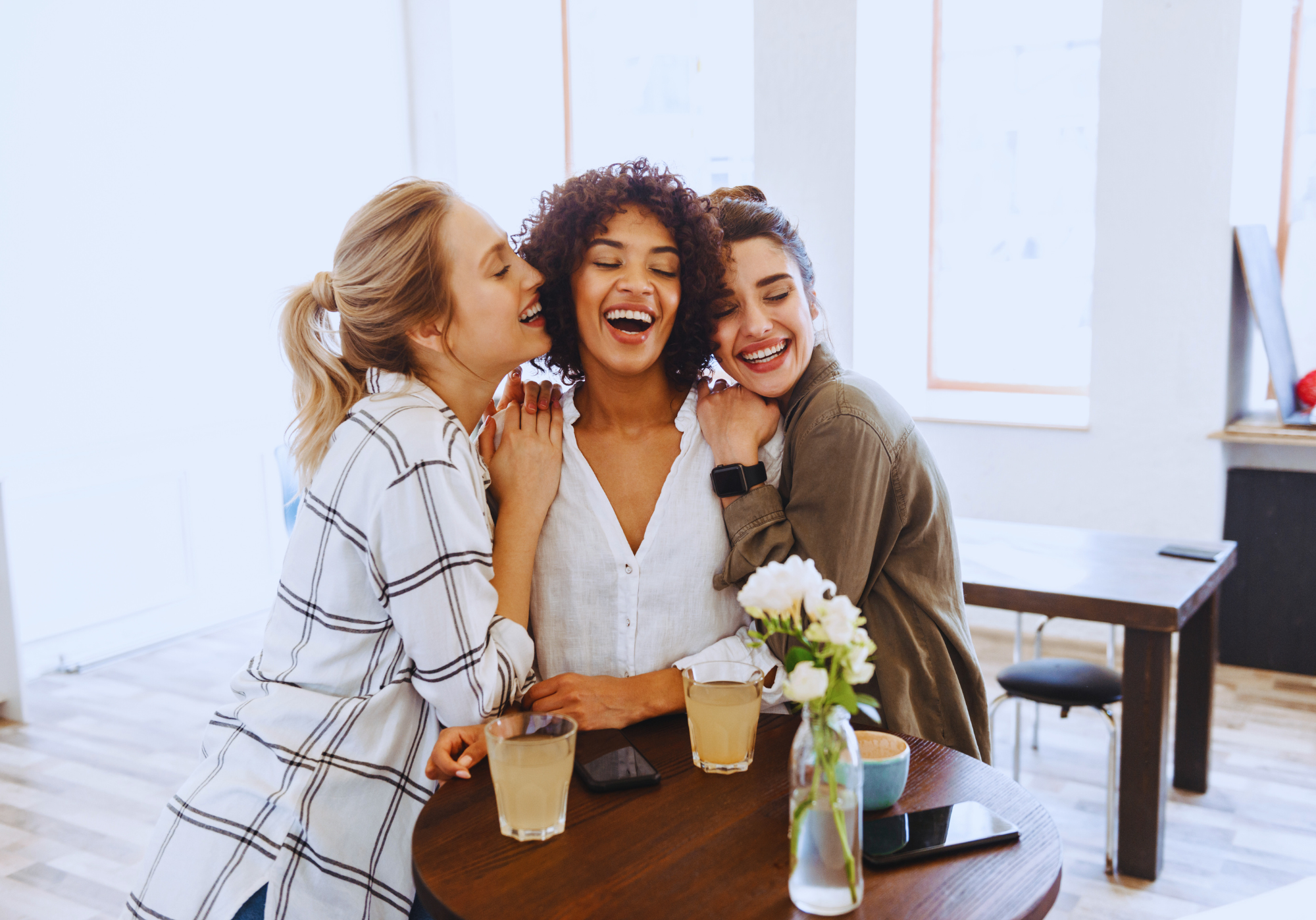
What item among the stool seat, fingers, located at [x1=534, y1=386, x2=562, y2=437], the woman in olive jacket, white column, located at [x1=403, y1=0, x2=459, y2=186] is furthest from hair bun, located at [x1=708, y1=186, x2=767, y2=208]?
white column, located at [x1=403, y1=0, x2=459, y2=186]

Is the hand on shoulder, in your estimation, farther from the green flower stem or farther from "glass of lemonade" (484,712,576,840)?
the green flower stem

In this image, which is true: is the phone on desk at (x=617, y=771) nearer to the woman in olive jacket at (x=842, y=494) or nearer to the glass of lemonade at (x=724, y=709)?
the glass of lemonade at (x=724, y=709)

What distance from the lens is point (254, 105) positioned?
4.87 metres

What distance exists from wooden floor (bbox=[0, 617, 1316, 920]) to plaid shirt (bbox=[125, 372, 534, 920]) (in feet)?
4.91

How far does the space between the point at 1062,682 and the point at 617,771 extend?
5.62 ft

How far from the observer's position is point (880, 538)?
4.82 feet

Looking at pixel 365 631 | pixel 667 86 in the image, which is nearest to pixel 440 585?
pixel 365 631

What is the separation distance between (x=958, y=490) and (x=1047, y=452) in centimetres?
39

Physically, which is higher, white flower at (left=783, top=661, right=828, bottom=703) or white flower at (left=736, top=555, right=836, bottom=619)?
white flower at (left=736, top=555, right=836, bottom=619)

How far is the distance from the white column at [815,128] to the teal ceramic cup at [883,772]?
3.30 m

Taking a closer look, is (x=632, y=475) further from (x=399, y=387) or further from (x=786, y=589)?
(x=786, y=589)

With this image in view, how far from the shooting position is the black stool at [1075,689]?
2.49 m

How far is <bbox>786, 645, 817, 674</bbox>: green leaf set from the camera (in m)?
0.86

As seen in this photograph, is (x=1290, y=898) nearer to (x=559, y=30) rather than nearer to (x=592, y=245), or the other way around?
(x=592, y=245)
